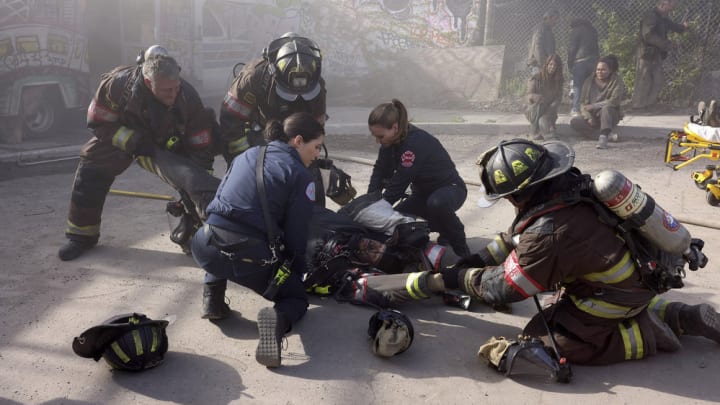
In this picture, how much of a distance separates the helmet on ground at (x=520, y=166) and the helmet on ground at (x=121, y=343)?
2.01 m

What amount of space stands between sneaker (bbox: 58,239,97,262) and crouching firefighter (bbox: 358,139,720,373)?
3.24 m

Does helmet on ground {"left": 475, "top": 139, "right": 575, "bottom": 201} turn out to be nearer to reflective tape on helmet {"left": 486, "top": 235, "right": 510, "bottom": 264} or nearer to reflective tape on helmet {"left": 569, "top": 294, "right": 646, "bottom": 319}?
reflective tape on helmet {"left": 486, "top": 235, "right": 510, "bottom": 264}

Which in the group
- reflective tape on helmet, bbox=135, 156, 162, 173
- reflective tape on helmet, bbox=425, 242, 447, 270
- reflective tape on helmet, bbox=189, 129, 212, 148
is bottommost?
reflective tape on helmet, bbox=425, 242, 447, 270

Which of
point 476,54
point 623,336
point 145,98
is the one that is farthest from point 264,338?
point 476,54

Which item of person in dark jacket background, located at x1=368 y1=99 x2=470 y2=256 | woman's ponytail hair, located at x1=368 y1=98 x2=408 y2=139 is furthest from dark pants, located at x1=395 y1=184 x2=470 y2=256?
woman's ponytail hair, located at x1=368 y1=98 x2=408 y2=139

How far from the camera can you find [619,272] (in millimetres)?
3268

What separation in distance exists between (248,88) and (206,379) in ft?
9.26

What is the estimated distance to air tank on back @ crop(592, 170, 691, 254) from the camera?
315cm

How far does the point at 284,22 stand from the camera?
15.5 metres

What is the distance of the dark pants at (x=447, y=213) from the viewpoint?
4.92 m

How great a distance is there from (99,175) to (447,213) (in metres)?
2.83

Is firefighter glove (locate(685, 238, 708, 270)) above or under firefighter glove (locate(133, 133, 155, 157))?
under

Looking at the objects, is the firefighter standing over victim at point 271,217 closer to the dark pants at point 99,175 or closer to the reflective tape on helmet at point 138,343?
the reflective tape on helmet at point 138,343

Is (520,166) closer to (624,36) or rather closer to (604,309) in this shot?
(604,309)
